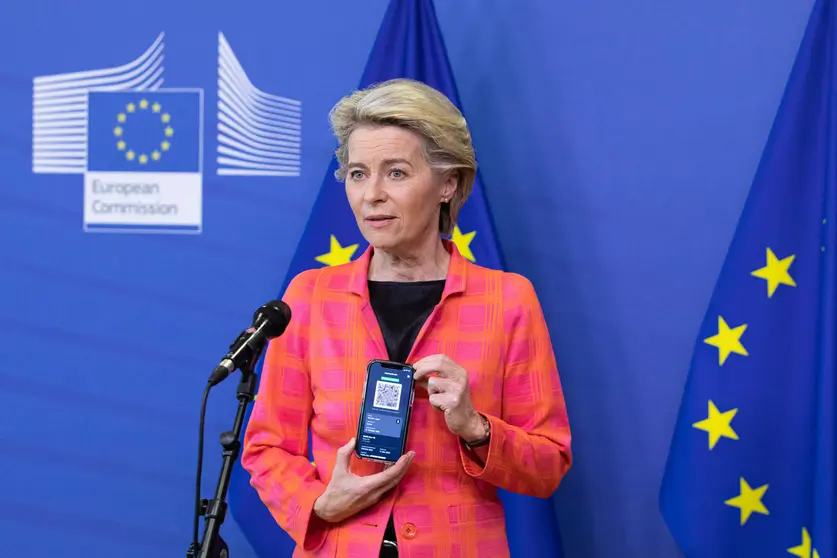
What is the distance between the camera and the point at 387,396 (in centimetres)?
152

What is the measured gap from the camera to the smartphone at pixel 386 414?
1502mm

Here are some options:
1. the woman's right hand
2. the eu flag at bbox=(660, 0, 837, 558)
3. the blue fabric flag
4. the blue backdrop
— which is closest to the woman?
the woman's right hand

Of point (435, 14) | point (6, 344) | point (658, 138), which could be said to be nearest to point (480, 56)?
point (435, 14)

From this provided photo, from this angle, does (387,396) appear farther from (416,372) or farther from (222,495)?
(222,495)

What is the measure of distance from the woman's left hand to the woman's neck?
297 millimetres

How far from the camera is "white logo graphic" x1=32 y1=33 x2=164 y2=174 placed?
113 inches

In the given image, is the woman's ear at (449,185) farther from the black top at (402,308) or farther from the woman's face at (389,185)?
the black top at (402,308)

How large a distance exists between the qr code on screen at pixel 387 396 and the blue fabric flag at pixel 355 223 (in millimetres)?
1078

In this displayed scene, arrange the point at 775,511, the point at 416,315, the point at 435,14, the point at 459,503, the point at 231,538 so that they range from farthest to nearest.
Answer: the point at 231,538 < the point at 435,14 < the point at 775,511 < the point at 416,315 < the point at 459,503

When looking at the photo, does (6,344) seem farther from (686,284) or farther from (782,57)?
(782,57)

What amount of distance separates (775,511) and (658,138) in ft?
3.64

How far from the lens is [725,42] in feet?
8.86

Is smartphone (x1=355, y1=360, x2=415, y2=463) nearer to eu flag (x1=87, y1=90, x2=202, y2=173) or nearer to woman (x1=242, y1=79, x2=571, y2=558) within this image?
woman (x1=242, y1=79, x2=571, y2=558)

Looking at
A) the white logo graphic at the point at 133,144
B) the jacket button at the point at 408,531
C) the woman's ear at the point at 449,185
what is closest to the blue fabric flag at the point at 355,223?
the white logo graphic at the point at 133,144
